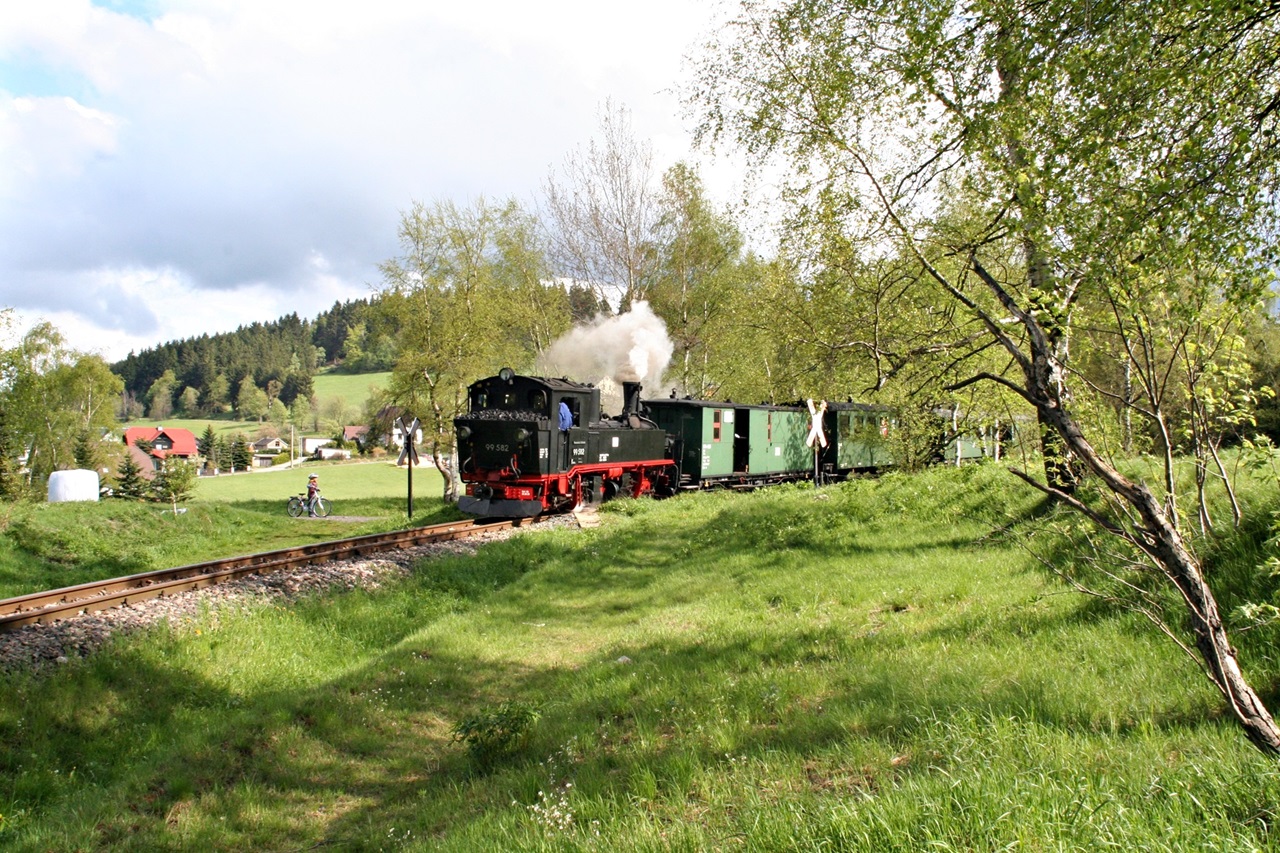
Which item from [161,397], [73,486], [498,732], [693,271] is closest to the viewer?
[498,732]

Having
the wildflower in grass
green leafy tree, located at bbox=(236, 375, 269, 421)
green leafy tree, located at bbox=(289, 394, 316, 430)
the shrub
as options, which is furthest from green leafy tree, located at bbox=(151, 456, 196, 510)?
green leafy tree, located at bbox=(236, 375, 269, 421)

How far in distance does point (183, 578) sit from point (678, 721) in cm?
921

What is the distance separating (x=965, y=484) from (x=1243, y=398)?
29.2ft

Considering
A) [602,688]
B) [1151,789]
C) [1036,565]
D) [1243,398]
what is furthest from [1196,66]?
[602,688]

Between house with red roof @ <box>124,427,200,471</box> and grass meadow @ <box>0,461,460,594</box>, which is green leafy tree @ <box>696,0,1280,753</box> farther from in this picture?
house with red roof @ <box>124,427,200,471</box>

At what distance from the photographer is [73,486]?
1001 inches

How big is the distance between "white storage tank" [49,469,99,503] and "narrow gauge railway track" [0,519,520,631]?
16633 millimetres

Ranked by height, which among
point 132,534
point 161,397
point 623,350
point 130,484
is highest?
point 161,397

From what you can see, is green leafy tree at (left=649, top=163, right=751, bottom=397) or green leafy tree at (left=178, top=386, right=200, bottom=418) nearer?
green leafy tree at (left=649, top=163, right=751, bottom=397)

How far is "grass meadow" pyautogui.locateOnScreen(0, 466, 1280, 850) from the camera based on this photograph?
332 centimetres

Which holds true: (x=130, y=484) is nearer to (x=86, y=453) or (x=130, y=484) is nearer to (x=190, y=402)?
(x=86, y=453)

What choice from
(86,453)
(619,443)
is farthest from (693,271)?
(86,453)

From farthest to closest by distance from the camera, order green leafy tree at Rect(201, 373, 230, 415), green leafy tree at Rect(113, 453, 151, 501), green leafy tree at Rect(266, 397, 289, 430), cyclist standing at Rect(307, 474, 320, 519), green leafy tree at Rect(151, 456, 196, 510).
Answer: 1. green leafy tree at Rect(201, 373, 230, 415)
2. green leafy tree at Rect(266, 397, 289, 430)
3. green leafy tree at Rect(113, 453, 151, 501)
4. cyclist standing at Rect(307, 474, 320, 519)
5. green leafy tree at Rect(151, 456, 196, 510)

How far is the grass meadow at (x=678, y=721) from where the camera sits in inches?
131
